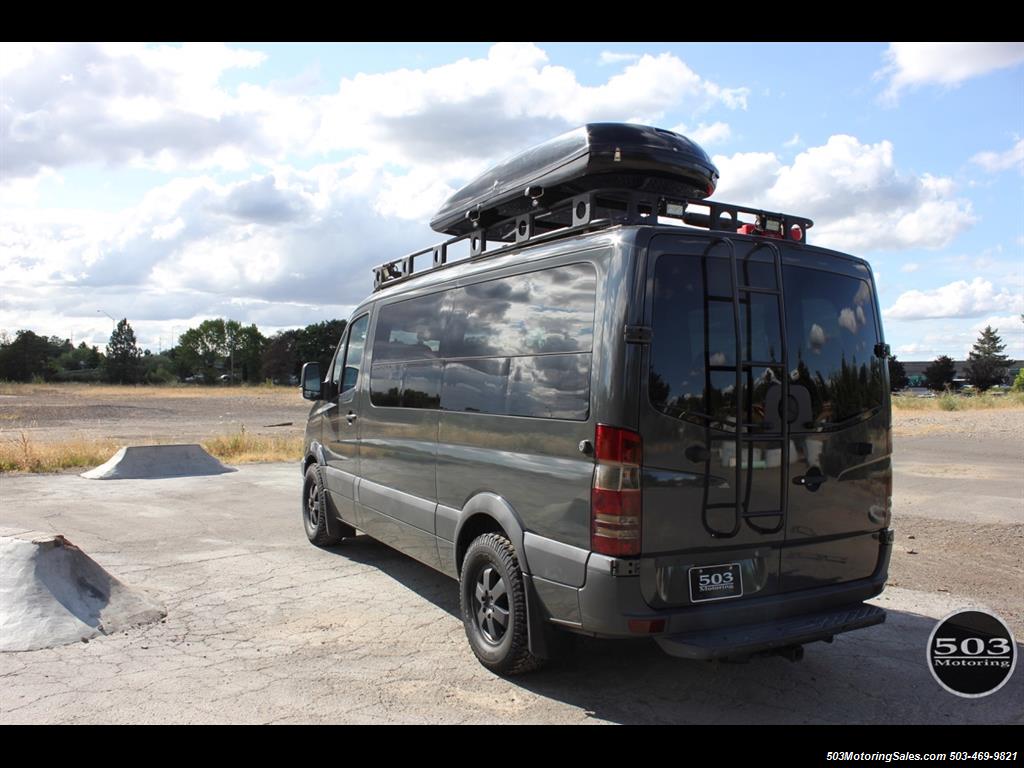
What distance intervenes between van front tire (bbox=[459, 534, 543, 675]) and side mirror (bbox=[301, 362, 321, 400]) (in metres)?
3.64

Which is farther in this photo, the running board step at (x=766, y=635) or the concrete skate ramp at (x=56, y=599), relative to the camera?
the concrete skate ramp at (x=56, y=599)

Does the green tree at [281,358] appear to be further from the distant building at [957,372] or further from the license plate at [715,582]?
the license plate at [715,582]

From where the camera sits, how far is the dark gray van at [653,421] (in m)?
3.93

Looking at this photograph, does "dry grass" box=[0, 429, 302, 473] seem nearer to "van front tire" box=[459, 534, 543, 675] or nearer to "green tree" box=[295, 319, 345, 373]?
"van front tire" box=[459, 534, 543, 675]

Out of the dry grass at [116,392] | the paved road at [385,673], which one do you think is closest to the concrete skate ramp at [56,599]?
the paved road at [385,673]

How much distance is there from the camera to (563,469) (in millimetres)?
4176

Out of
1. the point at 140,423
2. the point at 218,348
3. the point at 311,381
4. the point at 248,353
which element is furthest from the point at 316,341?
the point at 311,381

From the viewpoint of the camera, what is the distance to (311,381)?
8.15 metres

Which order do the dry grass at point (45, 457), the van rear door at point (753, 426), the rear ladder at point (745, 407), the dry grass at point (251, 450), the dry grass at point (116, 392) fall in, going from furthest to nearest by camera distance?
the dry grass at point (116, 392), the dry grass at point (251, 450), the dry grass at point (45, 457), the rear ladder at point (745, 407), the van rear door at point (753, 426)

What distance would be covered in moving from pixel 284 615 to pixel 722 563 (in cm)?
347

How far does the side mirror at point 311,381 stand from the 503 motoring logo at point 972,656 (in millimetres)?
5865

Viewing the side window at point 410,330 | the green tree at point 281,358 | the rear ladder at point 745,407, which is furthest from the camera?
the green tree at point 281,358

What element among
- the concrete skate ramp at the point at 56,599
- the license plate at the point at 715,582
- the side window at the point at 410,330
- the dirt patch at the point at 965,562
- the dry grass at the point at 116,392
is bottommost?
the dirt patch at the point at 965,562

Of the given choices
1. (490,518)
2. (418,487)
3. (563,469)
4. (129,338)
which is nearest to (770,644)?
(563,469)
